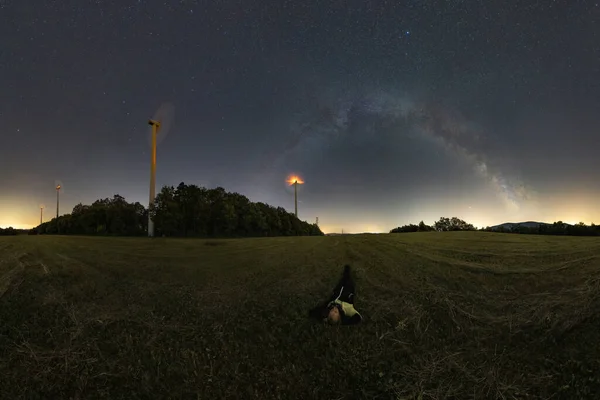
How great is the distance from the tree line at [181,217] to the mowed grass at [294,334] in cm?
3539

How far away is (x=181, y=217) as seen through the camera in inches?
2069

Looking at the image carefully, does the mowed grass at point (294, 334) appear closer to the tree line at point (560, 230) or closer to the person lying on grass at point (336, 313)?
the person lying on grass at point (336, 313)

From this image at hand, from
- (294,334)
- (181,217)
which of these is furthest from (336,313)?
(181,217)

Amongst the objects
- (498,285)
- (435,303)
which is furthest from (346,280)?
(498,285)

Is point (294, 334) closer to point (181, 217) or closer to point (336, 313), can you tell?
point (336, 313)

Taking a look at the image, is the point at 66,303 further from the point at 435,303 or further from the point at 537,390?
the point at 537,390

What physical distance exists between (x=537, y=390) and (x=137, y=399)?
807 centimetres

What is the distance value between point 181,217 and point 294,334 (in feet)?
157

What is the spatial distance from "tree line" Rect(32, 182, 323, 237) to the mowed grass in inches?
1393

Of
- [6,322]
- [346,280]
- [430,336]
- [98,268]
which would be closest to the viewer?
[430,336]

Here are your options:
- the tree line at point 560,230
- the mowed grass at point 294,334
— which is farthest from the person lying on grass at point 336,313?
the tree line at point 560,230

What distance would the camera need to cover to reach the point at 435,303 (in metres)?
11.3

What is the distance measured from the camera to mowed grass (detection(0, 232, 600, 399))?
6.64 metres

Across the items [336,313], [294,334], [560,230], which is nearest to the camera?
[294,334]
